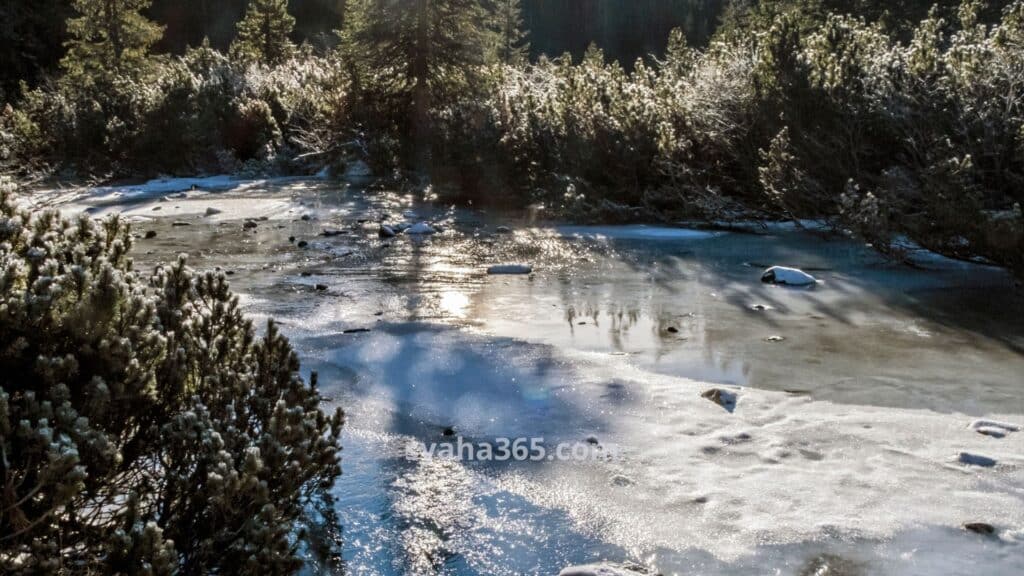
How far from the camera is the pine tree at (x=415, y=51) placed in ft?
68.0

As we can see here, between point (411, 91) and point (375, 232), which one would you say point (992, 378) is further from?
point (411, 91)

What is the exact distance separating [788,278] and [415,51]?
15245 millimetres

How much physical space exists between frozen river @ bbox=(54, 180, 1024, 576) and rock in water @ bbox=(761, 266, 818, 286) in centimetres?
16

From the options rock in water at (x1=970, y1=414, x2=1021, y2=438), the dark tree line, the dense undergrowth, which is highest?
the dark tree line

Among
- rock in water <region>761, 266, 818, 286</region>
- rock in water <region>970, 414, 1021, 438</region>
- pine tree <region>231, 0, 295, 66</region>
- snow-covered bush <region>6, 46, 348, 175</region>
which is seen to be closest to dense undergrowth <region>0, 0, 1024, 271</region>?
snow-covered bush <region>6, 46, 348, 175</region>

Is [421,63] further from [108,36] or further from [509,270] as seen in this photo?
[108,36]

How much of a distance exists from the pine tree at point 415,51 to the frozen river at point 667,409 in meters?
12.4

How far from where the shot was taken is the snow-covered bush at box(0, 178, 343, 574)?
2.12 m

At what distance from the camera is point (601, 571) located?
279cm

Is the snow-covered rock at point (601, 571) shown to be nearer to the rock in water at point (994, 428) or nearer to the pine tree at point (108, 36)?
the rock in water at point (994, 428)

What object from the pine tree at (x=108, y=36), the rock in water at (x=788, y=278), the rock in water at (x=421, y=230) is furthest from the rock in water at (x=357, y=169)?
the pine tree at (x=108, y=36)

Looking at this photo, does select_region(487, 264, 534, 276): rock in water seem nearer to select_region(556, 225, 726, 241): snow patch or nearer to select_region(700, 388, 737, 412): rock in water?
select_region(556, 225, 726, 241): snow patch

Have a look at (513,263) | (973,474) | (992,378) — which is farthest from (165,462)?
(513,263)

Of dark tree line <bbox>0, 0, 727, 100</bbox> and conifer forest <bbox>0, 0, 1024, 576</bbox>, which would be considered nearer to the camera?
conifer forest <bbox>0, 0, 1024, 576</bbox>
